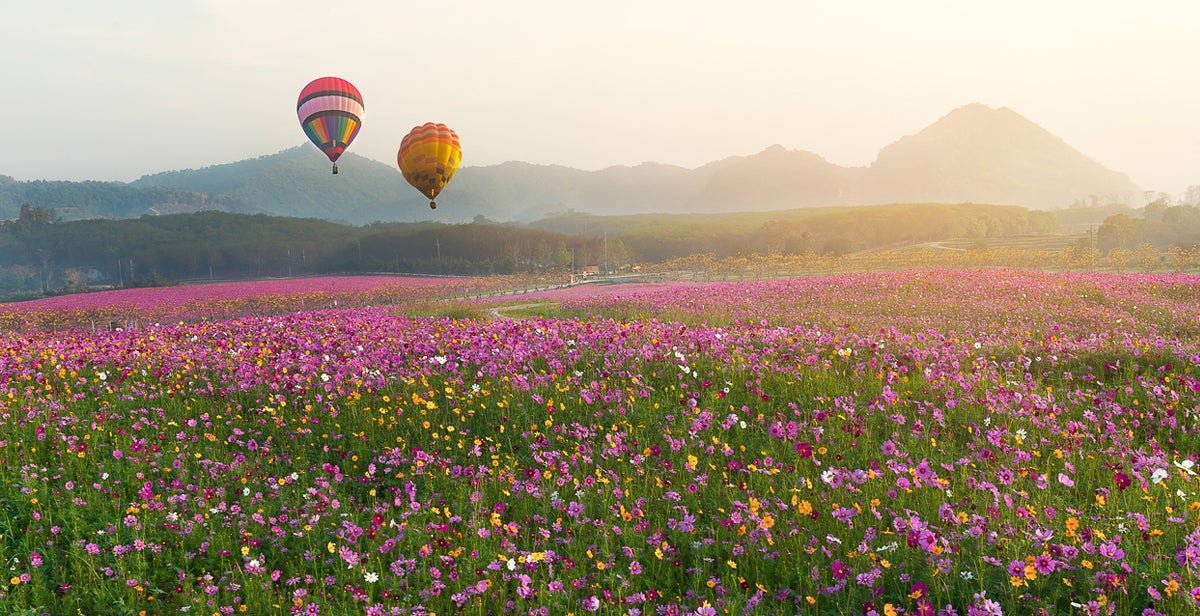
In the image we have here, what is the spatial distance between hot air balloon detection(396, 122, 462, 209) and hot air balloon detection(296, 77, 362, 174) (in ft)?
9.93

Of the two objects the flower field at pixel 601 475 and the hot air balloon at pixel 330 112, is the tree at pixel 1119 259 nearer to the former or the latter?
the flower field at pixel 601 475

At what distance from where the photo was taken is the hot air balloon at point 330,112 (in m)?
Result: 31.9

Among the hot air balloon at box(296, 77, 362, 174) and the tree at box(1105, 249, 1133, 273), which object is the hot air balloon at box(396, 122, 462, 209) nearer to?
the hot air balloon at box(296, 77, 362, 174)

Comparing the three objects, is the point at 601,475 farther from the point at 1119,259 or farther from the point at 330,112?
the point at 1119,259

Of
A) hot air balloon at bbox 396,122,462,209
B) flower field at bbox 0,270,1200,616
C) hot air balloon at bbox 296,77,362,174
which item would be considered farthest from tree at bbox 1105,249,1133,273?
hot air balloon at bbox 296,77,362,174

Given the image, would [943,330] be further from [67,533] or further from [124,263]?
[124,263]

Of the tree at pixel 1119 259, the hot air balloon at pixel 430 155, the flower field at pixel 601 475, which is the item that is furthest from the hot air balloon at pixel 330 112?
the tree at pixel 1119 259

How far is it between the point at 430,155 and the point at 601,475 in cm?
2969

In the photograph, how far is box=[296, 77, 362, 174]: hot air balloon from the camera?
105 ft

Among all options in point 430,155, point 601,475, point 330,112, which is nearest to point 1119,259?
point 430,155

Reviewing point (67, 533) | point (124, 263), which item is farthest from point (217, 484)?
point (124, 263)

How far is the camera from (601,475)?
588 cm

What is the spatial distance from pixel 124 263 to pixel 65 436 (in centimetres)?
14151

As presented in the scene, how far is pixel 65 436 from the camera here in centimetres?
703
